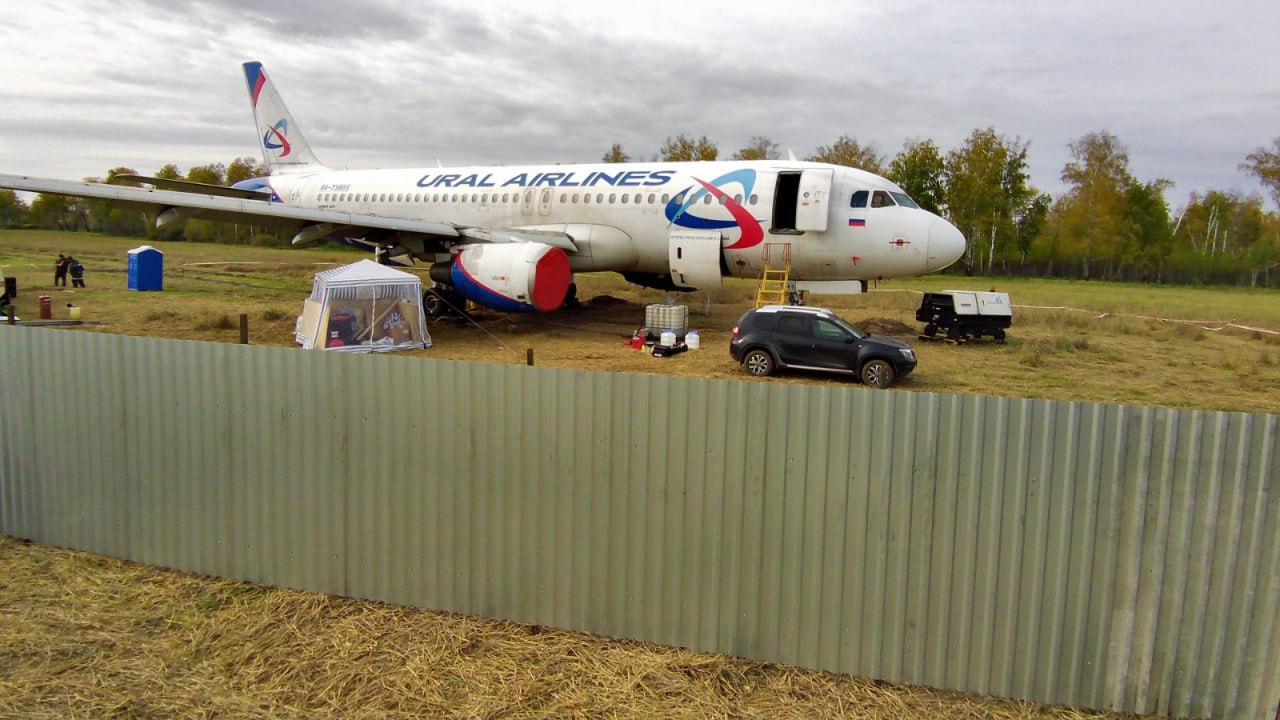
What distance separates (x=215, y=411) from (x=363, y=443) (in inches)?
55.0

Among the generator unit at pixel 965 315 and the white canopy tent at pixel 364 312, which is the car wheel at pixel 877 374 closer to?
the generator unit at pixel 965 315

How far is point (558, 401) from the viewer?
17.7 ft

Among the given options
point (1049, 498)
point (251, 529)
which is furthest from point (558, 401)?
point (1049, 498)

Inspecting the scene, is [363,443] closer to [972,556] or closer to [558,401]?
[558,401]

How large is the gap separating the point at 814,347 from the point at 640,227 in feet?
23.5

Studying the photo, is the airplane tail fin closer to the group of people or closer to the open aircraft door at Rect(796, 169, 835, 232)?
the group of people

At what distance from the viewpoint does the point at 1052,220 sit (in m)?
73.9

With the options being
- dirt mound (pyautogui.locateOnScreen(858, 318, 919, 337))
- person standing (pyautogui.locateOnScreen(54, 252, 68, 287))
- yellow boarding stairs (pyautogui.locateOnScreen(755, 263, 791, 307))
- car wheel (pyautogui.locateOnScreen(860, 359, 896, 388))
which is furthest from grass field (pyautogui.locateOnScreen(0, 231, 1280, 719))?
person standing (pyautogui.locateOnScreen(54, 252, 68, 287))

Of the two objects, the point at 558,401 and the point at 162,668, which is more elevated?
the point at 558,401

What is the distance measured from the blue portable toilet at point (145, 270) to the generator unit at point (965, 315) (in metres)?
27.4

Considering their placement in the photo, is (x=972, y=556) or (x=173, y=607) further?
(x=173, y=607)

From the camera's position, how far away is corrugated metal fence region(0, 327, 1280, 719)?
4.52 m

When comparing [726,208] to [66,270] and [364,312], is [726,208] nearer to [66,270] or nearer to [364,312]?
[364,312]

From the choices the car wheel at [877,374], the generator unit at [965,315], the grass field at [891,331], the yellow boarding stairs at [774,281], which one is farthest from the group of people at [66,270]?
the generator unit at [965,315]
